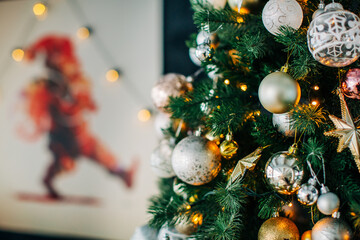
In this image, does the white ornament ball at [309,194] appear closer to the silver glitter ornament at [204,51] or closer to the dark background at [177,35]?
the silver glitter ornament at [204,51]

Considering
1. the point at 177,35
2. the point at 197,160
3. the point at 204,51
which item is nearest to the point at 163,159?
the point at 197,160

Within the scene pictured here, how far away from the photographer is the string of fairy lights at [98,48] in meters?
1.25

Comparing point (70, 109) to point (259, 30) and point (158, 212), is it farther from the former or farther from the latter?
point (259, 30)

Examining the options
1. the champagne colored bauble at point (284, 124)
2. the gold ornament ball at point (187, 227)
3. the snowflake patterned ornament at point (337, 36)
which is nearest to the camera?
the snowflake patterned ornament at point (337, 36)

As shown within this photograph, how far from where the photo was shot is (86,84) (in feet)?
4.34

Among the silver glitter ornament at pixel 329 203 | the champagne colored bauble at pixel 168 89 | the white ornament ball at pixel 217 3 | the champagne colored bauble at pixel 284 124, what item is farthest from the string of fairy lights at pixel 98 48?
the silver glitter ornament at pixel 329 203

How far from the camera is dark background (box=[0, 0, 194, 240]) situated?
3.68 feet

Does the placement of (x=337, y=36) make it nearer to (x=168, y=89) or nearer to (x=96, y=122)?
(x=168, y=89)

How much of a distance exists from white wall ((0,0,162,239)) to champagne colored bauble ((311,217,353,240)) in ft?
2.79

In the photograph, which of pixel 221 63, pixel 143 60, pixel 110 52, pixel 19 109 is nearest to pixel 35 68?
pixel 19 109

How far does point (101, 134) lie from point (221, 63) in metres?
0.83

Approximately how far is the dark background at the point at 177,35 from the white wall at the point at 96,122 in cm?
5

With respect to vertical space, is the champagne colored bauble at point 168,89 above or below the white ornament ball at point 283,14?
below

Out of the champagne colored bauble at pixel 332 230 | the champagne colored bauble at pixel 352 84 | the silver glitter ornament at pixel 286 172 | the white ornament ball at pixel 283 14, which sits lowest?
the champagne colored bauble at pixel 332 230
